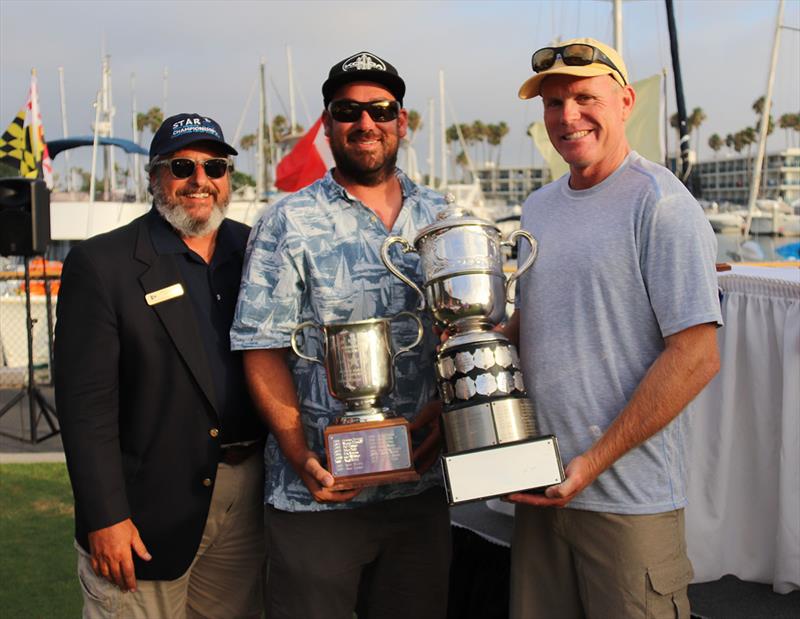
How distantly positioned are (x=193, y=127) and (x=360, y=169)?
0.66 m

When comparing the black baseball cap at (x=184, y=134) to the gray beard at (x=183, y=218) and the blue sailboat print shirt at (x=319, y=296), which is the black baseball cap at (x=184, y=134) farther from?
the blue sailboat print shirt at (x=319, y=296)

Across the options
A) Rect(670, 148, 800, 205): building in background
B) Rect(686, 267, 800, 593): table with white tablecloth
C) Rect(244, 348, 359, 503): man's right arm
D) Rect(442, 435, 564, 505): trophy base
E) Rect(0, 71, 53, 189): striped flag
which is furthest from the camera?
Rect(670, 148, 800, 205): building in background

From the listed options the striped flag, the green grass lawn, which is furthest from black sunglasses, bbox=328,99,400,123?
the striped flag

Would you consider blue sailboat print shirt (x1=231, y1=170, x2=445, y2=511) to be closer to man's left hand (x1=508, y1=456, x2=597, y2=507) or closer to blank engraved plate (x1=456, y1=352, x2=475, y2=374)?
blank engraved plate (x1=456, y1=352, x2=475, y2=374)

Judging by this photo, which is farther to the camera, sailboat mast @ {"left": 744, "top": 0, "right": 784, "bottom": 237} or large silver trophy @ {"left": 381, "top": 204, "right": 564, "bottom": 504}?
sailboat mast @ {"left": 744, "top": 0, "right": 784, "bottom": 237}

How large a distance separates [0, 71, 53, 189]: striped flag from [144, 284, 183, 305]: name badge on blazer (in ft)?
38.7

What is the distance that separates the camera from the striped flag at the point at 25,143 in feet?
43.3

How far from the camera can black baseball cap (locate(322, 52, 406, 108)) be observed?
277cm

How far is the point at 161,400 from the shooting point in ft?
9.05

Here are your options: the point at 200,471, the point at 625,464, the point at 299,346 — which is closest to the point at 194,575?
the point at 200,471

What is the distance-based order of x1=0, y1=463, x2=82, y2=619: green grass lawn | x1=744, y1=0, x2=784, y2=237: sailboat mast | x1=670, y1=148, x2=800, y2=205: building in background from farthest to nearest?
x1=670, y1=148, x2=800, y2=205: building in background → x1=744, y1=0, x2=784, y2=237: sailboat mast → x1=0, y1=463, x2=82, y2=619: green grass lawn

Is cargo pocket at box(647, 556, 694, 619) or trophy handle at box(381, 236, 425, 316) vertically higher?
trophy handle at box(381, 236, 425, 316)

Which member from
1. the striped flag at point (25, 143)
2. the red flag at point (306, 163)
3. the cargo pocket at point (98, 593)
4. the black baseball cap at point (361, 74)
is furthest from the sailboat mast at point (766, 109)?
the cargo pocket at point (98, 593)

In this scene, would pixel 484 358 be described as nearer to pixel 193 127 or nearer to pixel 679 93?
pixel 193 127
